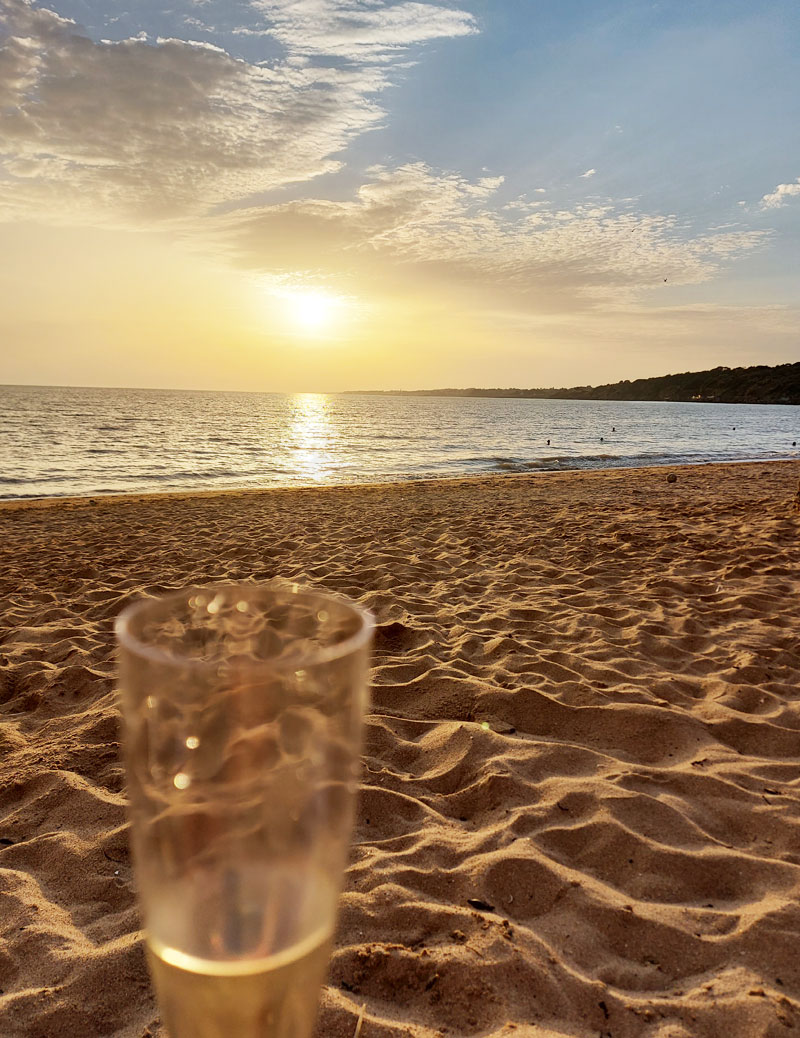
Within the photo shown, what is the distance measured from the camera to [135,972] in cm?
165

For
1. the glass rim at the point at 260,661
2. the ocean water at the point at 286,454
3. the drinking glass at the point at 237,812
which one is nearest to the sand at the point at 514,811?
the drinking glass at the point at 237,812

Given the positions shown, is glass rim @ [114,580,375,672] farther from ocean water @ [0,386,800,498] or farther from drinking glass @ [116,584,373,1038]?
ocean water @ [0,386,800,498]

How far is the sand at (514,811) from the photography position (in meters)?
1.58

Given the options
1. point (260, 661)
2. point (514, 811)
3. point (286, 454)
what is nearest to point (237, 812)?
point (260, 661)

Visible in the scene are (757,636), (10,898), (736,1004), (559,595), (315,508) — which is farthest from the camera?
(315,508)

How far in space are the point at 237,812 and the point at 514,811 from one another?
6.75 ft

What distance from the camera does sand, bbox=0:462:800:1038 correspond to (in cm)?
158

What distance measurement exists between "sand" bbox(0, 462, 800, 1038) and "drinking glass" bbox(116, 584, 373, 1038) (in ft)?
3.65

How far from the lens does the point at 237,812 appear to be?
565 mm

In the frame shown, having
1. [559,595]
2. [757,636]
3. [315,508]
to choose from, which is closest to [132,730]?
[757,636]

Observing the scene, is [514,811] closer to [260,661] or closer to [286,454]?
[260,661]

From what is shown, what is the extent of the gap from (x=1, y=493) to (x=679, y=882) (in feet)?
55.8

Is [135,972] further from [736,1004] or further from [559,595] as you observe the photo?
[559,595]

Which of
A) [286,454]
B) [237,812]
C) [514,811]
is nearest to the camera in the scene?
[237,812]
